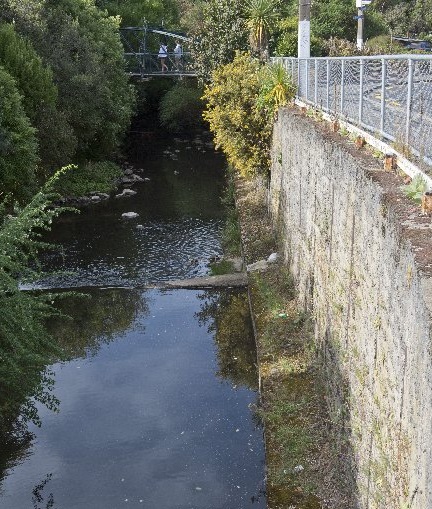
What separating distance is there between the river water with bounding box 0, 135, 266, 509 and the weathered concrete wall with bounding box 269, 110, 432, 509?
176cm

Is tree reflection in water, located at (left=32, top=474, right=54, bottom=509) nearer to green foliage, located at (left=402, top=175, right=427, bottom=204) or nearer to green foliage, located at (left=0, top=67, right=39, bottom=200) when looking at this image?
green foliage, located at (left=402, top=175, right=427, bottom=204)

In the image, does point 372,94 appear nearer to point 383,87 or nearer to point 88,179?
point 383,87

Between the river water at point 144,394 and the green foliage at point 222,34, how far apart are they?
1006 cm

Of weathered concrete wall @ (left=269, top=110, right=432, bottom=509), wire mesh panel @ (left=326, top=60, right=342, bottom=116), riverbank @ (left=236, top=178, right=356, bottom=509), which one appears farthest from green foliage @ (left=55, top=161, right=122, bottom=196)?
weathered concrete wall @ (left=269, top=110, right=432, bottom=509)

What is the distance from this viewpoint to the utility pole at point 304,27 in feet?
61.1

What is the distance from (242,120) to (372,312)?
12461 mm

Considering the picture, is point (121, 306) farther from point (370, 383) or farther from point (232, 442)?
point (370, 383)

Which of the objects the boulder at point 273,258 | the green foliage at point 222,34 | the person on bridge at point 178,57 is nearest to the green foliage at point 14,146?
the boulder at point 273,258

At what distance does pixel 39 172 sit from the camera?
25.0 meters

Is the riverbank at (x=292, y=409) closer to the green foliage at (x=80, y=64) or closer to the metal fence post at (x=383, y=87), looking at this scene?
the metal fence post at (x=383, y=87)

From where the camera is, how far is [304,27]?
18.9 m

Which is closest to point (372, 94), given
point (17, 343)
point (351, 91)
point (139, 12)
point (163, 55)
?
point (351, 91)

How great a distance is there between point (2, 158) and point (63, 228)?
2.78 m

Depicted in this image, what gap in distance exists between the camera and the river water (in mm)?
9000
